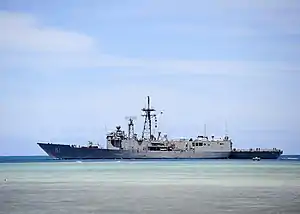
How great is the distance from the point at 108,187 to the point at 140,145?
60.2 meters

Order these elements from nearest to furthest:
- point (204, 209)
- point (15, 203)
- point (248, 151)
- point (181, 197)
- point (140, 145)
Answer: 1. point (204, 209)
2. point (15, 203)
3. point (181, 197)
4. point (140, 145)
5. point (248, 151)

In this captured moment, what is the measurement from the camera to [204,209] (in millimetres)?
20219

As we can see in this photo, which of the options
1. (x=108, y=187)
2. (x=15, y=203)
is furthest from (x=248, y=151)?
(x=15, y=203)

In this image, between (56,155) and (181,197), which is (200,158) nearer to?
(56,155)

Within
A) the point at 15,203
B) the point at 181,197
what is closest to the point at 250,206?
the point at 181,197

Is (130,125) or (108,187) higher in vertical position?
(130,125)

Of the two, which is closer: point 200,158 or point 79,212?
point 79,212

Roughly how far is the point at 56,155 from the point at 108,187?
69411 millimetres

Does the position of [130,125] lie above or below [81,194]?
above

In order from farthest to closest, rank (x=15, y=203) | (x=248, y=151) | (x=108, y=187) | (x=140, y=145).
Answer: (x=248, y=151) → (x=140, y=145) → (x=108, y=187) → (x=15, y=203)

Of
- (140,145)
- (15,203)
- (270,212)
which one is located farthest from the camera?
(140,145)

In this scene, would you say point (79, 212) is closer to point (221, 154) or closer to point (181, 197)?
point (181, 197)

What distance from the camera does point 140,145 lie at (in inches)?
3565

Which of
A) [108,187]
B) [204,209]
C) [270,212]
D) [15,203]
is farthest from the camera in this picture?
[108,187]
